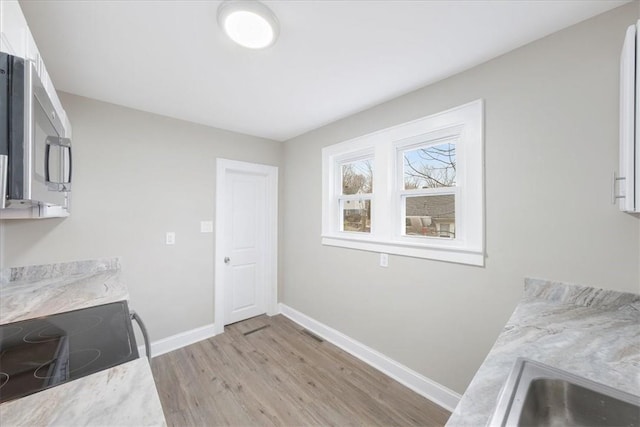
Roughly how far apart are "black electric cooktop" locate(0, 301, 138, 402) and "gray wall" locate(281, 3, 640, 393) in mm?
1916

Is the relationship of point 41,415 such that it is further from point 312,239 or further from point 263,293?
point 263,293

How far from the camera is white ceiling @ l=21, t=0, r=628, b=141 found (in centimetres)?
130

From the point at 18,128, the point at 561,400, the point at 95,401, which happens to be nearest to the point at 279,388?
the point at 95,401

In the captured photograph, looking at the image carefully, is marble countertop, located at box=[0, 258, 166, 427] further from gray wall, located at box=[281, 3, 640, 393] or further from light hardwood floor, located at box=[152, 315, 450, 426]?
gray wall, located at box=[281, 3, 640, 393]

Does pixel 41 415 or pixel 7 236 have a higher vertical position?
pixel 7 236

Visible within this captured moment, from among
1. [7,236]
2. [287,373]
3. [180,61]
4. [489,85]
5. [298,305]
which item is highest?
[180,61]

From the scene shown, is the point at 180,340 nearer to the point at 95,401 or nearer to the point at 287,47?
the point at 95,401

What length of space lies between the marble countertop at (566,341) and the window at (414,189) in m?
0.46

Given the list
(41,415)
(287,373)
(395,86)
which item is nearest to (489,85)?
(395,86)

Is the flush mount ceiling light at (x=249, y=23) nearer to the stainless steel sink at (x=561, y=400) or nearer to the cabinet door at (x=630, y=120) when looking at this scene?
the cabinet door at (x=630, y=120)

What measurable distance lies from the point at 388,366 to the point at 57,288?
2.65m

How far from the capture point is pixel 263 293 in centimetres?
354

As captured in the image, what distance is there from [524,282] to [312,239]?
6.86 feet

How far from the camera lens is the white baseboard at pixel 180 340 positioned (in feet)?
8.42
